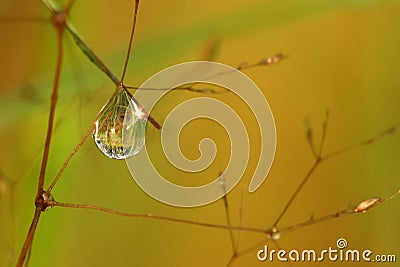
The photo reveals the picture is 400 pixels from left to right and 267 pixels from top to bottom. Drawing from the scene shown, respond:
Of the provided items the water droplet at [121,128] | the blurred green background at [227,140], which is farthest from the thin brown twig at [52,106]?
the blurred green background at [227,140]

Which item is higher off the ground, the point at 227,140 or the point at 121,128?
the point at 227,140

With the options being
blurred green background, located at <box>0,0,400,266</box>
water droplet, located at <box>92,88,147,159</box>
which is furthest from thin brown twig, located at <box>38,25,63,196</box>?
blurred green background, located at <box>0,0,400,266</box>

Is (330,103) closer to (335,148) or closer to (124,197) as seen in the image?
(335,148)

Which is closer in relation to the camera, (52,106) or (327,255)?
(52,106)
